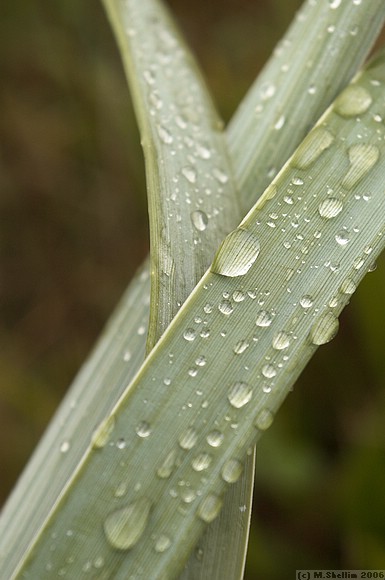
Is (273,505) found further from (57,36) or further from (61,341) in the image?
(57,36)

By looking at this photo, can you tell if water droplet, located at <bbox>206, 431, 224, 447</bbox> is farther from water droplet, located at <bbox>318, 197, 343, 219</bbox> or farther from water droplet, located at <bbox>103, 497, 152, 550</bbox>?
water droplet, located at <bbox>318, 197, 343, 219</bbox>

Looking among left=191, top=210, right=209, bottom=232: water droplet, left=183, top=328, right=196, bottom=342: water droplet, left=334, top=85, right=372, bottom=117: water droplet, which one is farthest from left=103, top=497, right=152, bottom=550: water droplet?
left=334, top=85, right=372, bottom=117: water droplet

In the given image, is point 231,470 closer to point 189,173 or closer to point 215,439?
point 215,439

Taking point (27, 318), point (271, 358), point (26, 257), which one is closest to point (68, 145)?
point (26, 257)

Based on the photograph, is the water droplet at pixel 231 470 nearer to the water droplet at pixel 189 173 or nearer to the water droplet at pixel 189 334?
the water droplet at pixel 189 334

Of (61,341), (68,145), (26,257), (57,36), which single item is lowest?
(61,341)

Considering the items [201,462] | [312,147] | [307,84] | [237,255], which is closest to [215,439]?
[201,462]

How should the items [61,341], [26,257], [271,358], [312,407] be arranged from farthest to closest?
[26,257], [61,341], [312,407], [271,358]
